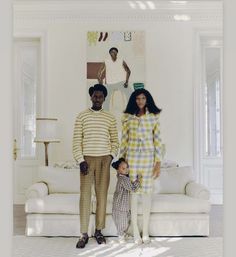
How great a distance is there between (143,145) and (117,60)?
2.68 m

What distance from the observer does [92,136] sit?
13.8ft

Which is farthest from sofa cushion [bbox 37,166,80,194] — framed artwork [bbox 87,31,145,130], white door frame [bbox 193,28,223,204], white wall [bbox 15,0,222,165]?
white door frame [bbox 193,28,223,204]

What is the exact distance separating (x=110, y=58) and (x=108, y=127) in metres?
2.64

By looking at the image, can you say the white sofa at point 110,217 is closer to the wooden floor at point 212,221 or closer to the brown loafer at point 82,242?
the wooden floor at point 212,221

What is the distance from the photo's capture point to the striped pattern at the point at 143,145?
169 inches

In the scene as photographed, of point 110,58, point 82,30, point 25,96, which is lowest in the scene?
point 25,96

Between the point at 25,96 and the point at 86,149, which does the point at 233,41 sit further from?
the point at 25,96

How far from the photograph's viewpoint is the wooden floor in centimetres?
492

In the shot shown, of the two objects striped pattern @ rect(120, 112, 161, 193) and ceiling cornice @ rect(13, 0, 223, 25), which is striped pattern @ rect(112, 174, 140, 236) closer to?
striped pattern @ rect(120, 112, 161, 193)

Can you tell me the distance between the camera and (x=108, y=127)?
14.0 ft

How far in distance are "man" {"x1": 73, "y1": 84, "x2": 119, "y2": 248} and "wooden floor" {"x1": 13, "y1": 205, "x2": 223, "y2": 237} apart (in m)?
1.01

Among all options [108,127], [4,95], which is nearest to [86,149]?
[108,127]

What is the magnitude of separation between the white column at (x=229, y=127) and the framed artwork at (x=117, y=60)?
5211 millimetres

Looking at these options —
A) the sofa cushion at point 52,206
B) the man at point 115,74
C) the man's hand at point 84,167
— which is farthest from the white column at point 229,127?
the man at point 115,74
